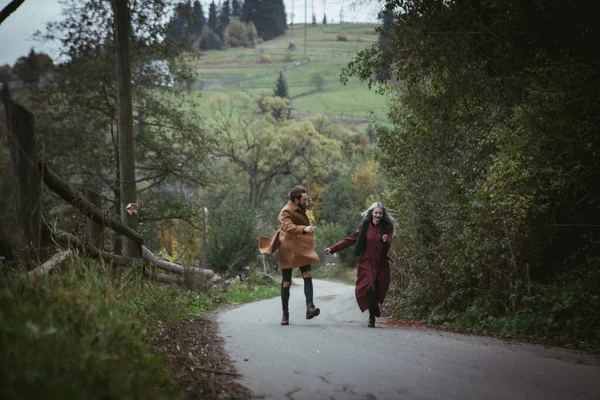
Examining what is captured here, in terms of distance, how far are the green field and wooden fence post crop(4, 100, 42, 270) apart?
7946 centimetres

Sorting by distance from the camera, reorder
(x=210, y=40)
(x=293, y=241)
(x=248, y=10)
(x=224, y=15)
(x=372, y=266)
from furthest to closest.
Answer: (x=224, y=15)
(x=248, y=10)
(x=210, y=40)
(x=372, y=266)
(x=293, y=241)

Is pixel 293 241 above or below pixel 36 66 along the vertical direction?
below

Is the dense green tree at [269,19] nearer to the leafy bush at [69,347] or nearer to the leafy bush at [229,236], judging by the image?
the leafy bush at [229,236]

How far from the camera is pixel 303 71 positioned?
415ft

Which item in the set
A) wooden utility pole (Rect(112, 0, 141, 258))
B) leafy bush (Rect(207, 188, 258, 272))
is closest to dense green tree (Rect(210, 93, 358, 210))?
leafy bush (Rect(207, 188, 258, 272))

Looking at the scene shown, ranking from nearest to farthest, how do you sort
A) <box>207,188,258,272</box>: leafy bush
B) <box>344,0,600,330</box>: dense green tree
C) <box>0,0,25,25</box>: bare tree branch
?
<box>0,0,25,25</box>: bare tree branch < <box>344,0,600,330</box>: dense green tree < <box>207,188,258,272</box>: leafy bush

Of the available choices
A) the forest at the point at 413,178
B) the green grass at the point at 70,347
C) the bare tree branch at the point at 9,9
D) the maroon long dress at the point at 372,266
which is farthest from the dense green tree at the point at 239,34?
the green grass at the point at 70,347

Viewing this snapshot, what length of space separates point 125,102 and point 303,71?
116 metres

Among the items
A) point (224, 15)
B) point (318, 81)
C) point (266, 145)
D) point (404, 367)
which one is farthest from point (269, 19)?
point (404, 367)

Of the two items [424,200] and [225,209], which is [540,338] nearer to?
[424,200]

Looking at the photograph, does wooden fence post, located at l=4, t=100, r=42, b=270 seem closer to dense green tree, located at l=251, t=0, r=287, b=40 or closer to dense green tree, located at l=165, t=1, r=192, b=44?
dense green tree, located at l=165, t=1, r=192, b=44

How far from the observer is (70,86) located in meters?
20.9

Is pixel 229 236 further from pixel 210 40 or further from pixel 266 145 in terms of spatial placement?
pixel 210 40

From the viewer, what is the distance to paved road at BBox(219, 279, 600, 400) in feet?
15.4
